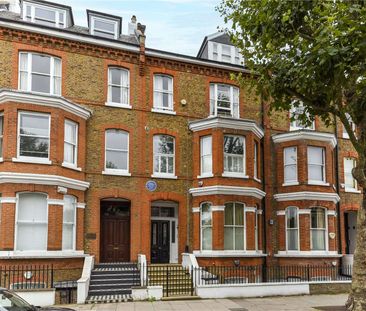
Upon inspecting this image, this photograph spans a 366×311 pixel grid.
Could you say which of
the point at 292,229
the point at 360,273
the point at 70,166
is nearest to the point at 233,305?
the point at 360,273

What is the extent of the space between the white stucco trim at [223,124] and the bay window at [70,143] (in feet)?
18.2

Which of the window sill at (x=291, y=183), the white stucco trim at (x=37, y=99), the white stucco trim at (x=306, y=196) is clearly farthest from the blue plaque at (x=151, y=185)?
the window sill at (x=291, y=183)

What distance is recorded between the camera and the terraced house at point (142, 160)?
1620cm

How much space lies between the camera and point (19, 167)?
52.0 feet

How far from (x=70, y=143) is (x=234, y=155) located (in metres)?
7.44

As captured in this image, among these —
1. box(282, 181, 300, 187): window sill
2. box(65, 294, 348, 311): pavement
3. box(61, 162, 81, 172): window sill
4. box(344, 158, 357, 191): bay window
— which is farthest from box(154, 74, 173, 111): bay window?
box(344, 158, 357, 191): bay window

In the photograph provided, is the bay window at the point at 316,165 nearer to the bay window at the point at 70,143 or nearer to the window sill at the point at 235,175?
the window sill at the point at 235,175

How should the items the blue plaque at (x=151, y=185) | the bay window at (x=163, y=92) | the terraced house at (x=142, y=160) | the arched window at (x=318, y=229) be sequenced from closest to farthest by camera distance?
1. the terraced house at (x=142, y=160)
2. the blue plaque at (x=151, y=185)
3. the bay window at (x=163, y=92)
4. the arched window at (x=318, y=229)

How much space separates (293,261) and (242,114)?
770 centimetres

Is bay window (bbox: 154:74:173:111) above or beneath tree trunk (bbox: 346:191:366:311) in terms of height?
above

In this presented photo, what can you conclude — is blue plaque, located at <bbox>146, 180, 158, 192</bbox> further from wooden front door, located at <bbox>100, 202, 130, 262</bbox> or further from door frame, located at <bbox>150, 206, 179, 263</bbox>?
wooden front door, located at <bbox>100, 202, 130, 262</bbox>

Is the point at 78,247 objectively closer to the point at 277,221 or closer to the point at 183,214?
the point at 183,214

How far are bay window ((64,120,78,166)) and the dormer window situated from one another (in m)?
5.48

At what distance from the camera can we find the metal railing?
676 inches
